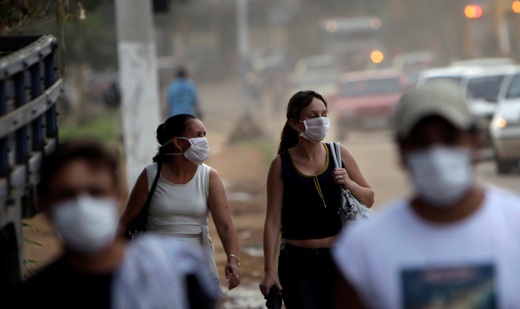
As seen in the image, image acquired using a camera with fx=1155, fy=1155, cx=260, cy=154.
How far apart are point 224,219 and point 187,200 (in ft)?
0.80

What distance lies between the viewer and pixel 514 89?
67.1 feet

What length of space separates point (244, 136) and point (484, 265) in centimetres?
2949

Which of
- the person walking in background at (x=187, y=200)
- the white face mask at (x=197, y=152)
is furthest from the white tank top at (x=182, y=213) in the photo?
the white face mask at (x=197, y=152)

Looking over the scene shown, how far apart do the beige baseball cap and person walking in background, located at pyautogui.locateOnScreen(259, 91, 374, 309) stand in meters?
2.79

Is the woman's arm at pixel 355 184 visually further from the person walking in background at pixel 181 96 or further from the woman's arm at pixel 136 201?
the person walking in background at pixel 181 96

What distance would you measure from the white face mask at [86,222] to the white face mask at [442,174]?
85 cm

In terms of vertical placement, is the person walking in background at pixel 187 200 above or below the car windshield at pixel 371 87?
above

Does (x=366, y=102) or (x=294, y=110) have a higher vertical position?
(x=294, y=110)

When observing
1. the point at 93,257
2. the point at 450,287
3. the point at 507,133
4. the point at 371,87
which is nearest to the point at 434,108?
the point at 450,287

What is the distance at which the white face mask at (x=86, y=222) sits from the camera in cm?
311

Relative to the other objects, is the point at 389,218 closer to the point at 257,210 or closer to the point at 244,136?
the point at 257,210

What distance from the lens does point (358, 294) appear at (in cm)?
323

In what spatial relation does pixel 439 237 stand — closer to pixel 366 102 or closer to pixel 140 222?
pixel 140 222

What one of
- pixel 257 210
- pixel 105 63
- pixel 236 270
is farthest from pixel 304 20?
pixel 236 270
